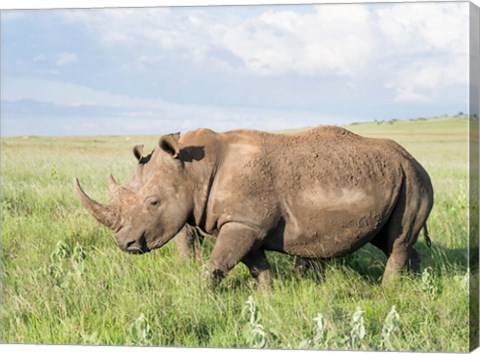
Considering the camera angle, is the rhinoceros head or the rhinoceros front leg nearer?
the rhinoceros front leg

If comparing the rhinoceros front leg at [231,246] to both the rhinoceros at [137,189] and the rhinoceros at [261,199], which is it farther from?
the rhinoceros at [137,189]

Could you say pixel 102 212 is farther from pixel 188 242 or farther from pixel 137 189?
pixel 188 242

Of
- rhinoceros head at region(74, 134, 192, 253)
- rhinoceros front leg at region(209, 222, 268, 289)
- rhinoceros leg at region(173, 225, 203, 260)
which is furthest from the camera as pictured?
rhinoceros leg at region(173, 225, 203, 260)

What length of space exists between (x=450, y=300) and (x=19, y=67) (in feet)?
15.5

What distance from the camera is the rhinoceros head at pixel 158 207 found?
30.3 feet

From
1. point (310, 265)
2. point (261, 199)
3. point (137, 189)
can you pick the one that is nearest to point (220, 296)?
point (261, 199)

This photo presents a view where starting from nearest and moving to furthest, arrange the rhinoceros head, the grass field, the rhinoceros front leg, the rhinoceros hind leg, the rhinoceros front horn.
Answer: the grass field → the rhinoceros front leg → the rhinoceros head → the rhinoceros front horn → the rhinoceros hind leg

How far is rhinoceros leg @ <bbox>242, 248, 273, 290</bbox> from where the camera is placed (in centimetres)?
948

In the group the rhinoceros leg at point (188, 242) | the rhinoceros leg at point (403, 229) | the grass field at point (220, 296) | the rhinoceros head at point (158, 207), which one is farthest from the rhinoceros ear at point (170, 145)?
the rhinoceros leg at point (403, 229)

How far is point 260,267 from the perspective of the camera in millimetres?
9523

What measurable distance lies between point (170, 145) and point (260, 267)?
1.33 meters

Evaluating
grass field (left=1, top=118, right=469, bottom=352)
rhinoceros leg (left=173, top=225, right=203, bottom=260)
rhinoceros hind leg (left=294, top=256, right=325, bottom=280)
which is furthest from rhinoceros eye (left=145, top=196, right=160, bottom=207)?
rhinoceros hind leg (left=294, top=256, right=325, bottom=280)

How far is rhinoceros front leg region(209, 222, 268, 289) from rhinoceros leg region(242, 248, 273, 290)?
0.31 meters

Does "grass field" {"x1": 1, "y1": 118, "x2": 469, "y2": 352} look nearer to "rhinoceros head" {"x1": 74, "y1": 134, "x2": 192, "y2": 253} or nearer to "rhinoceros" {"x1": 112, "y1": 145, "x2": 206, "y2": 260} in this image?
"rhinoceros" {"x1": 112, "y1": 145, "x2": 206, "y2": 260}
